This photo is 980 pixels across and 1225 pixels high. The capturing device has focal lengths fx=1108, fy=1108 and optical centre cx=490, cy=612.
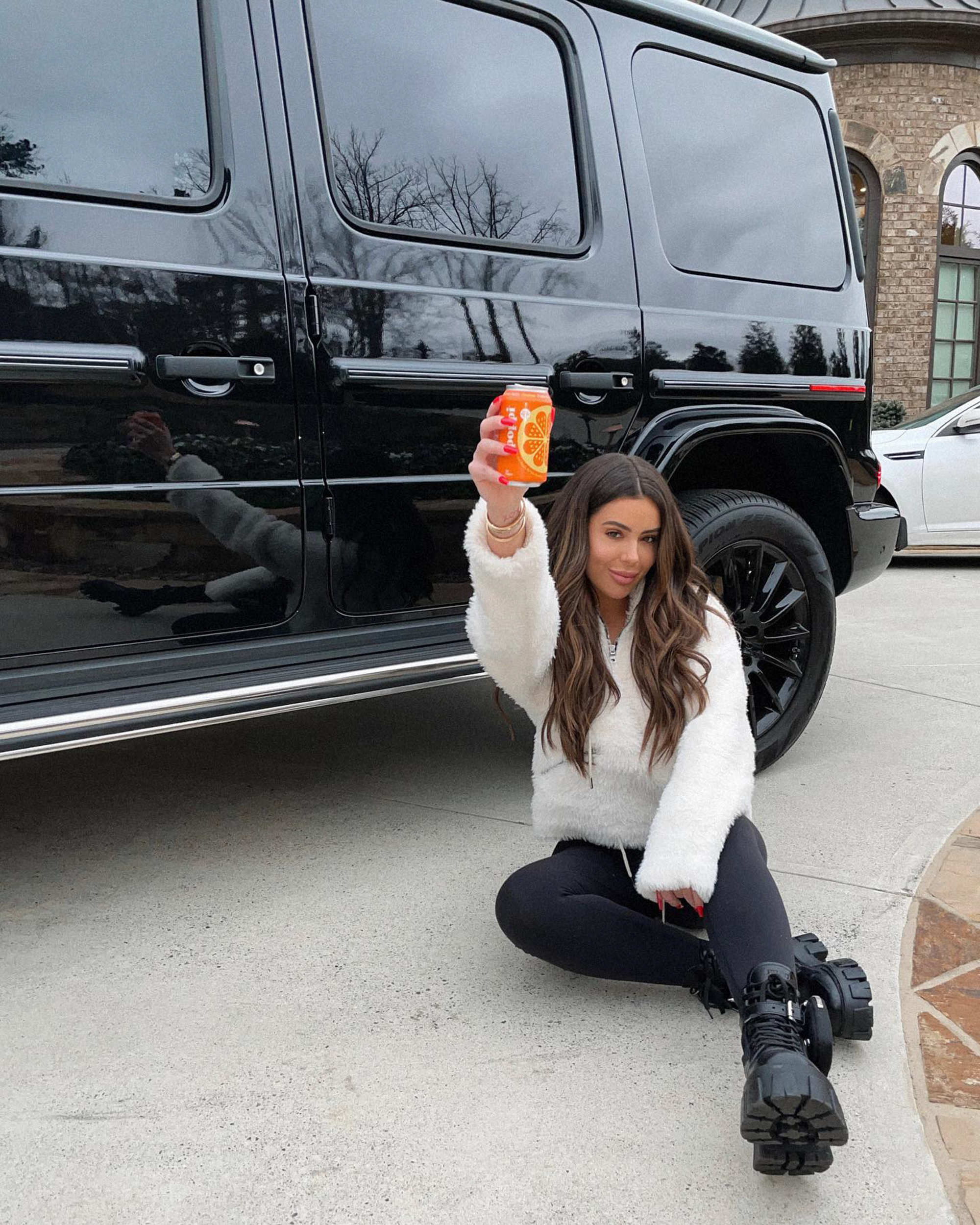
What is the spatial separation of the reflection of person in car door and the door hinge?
365mm

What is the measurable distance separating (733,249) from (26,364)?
6.61ft

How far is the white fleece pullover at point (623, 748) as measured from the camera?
6.42ft

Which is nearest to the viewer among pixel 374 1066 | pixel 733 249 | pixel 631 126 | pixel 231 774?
pixel 374 1066

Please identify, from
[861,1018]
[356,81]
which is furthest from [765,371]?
[861,1018]

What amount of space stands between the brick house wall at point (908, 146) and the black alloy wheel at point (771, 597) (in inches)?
462

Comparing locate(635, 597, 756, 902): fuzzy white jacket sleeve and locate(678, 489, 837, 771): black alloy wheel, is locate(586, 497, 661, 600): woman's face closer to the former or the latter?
locate(635, 597, 756, 902): fuzzy white jacket sleeve

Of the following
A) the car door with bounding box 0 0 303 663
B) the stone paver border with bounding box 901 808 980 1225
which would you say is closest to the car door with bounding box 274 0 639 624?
the car door with bounding box 0 0 303 663

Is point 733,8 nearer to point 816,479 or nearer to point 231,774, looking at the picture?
point 816,479

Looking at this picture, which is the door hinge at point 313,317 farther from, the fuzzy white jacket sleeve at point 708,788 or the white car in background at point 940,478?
the white car in background at point 940,478

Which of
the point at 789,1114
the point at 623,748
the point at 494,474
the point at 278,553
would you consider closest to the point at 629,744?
the point at 623,748

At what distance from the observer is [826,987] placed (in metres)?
1.98

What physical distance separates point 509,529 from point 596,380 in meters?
1.03

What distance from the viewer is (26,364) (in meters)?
2.03

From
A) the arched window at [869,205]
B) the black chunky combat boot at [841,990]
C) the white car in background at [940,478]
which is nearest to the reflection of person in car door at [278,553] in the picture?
the black chunky combat boot at [841,990]
